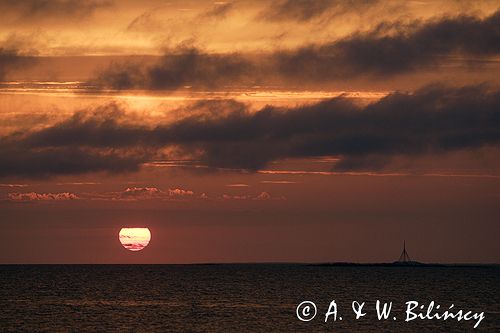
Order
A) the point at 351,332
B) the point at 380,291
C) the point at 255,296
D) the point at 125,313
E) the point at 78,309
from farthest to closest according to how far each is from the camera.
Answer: the point at 380,291, the point at 255,296, the point at 78,309, the point at 125,313, the point at 351,332

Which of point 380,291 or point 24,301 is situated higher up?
point 380,291

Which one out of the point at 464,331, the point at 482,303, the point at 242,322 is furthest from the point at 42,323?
the point at 482,303

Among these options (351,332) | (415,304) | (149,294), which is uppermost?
(149,294)

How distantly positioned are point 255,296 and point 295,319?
1826 inches

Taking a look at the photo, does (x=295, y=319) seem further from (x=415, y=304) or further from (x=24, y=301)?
Result: (x=24, y=301)

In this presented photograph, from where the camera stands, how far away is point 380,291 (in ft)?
579

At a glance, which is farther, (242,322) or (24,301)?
(24,301)

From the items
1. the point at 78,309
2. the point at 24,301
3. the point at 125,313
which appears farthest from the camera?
Answer: the point at 24,301

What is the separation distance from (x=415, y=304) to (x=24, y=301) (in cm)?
6070
